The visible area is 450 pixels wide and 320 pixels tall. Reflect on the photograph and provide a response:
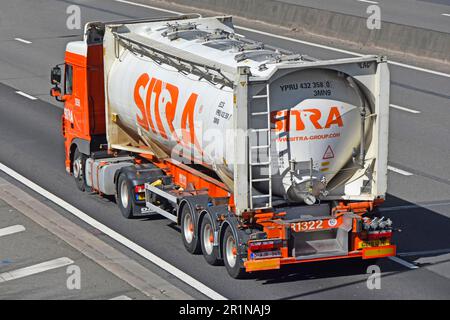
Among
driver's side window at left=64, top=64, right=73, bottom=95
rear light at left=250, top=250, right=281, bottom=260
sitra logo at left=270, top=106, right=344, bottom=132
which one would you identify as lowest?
rear light at left=250, top=250, right=281, bottom=260

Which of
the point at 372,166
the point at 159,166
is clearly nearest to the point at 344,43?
the point at 159,166

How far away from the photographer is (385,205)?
22562 mm

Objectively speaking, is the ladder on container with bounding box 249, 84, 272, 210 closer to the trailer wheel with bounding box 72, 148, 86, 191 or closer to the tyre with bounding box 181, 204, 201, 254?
the tyre with bounding box 181, 204, 201, 254

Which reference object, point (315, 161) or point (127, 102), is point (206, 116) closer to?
point (315, 161)

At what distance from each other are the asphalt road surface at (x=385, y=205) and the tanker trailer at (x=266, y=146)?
53 centimetres

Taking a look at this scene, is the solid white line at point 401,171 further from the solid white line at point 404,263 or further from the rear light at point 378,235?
the rear light at point 378,235

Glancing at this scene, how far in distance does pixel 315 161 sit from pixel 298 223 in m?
1.07

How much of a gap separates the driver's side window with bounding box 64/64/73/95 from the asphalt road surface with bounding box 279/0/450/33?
1977 cm

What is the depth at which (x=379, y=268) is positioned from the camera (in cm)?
1864

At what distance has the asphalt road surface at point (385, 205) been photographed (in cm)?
1788

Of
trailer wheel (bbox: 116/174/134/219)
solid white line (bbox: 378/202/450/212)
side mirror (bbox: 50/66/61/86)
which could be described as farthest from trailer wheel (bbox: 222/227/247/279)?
side mirror (bbox: 50/66/61/86)

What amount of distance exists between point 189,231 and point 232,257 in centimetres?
171

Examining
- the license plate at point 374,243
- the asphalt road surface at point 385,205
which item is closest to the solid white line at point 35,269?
the asphalt road surface at point 385,205

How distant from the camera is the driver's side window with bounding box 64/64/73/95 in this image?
23886mm
